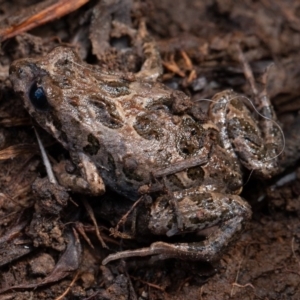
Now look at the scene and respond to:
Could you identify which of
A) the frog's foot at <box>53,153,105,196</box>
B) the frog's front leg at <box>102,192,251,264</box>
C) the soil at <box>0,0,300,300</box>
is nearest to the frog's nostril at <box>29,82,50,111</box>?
the soil at <box>0,0,300,300</box>

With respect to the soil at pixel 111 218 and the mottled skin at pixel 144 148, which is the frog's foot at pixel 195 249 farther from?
the soil at pixel 111 218

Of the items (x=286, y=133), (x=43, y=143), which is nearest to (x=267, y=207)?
(x=286, y=133)

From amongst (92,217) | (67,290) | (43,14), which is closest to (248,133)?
(92,217)

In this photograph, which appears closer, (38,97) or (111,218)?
(38,97)

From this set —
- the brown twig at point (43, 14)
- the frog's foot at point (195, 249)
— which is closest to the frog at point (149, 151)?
the frog's foot at point (195, 249)

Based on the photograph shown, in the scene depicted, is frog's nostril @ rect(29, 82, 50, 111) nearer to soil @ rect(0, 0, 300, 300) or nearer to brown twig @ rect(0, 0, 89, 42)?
soil @ rect(0, 0, 300, 300)

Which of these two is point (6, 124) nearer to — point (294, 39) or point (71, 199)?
point (71, 199)

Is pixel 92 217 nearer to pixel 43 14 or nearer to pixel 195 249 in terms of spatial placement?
pixel 195 249
